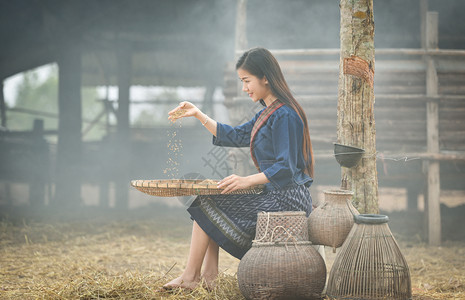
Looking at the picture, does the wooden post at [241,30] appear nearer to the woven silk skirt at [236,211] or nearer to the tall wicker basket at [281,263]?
the woven silk skirt at [236,211]

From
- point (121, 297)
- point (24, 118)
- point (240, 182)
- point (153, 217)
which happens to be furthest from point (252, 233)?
point (24, 118)

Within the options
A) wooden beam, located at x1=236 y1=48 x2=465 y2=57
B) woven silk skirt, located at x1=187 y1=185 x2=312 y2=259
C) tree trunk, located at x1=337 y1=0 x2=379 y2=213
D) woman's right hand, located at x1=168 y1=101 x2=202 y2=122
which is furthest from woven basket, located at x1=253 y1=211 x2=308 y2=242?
wooden beam, located at x1=236 y1=48 x2=465 y2=57

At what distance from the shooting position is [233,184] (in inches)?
117

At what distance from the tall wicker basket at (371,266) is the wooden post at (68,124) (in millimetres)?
7726

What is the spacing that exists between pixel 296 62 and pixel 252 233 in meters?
4.76

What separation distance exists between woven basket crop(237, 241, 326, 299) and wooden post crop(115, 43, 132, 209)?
26.1ft

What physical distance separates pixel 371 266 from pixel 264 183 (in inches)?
31.0

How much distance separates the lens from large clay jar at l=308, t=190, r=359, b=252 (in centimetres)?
307

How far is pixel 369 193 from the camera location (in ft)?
11.6

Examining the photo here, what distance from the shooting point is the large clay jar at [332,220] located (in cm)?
307

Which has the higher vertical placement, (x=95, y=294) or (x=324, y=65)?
(x=324, y=65)

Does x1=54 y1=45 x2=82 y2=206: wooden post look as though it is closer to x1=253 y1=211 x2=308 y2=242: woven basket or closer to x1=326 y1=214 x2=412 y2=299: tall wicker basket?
x1=253 y1=211 x2=308 y2=242: woven basket

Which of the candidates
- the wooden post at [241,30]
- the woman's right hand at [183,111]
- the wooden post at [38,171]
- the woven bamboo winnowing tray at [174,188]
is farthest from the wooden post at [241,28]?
the wooden post at [38,171]

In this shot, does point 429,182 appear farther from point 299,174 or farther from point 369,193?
point 299,174
